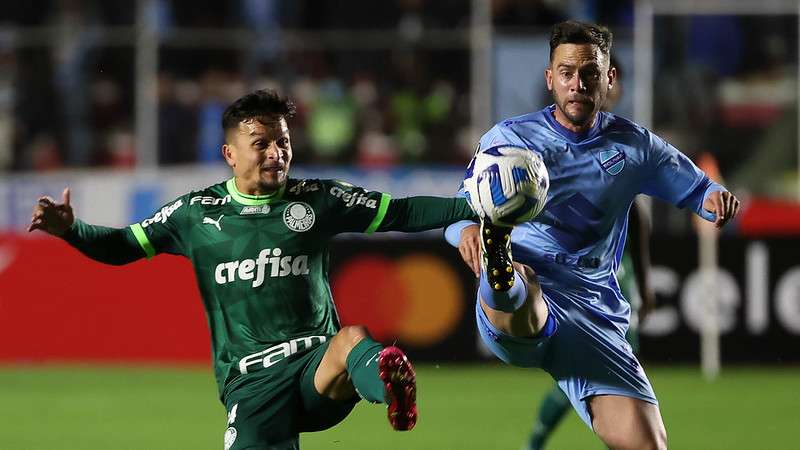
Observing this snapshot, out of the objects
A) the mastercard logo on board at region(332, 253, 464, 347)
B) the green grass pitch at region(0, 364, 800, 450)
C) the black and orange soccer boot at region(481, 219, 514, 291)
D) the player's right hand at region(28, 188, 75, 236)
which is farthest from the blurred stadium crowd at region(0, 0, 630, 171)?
the black and orange soccer boot at region(481, 219, 514, 291)

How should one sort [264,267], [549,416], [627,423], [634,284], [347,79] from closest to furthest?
[627,423] < [264,267] < [549,416] < [634,284] < [347,79]

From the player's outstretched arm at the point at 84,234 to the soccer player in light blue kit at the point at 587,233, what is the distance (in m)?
1.32

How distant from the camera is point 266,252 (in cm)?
568

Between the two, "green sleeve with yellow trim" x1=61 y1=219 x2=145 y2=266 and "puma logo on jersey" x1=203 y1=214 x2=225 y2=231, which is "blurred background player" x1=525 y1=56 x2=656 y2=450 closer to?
"puma logo on jersey" x1=203 y1=214 x2=225 y2=231

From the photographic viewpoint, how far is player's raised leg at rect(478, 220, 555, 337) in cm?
498

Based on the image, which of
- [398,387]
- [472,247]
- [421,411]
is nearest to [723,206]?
[472,247]

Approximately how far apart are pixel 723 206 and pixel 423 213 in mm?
1142

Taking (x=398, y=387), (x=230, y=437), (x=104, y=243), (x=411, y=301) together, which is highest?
(x=104, y=243)

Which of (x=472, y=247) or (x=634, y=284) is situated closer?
(x=472, y=247)

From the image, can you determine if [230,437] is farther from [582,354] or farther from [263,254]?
[582,354]

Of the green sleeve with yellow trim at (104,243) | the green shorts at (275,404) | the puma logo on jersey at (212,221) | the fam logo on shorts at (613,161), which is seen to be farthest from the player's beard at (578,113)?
the green sleeve with yellow trim at (104,243)

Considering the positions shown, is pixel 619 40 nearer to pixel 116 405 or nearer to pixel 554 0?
pixel 554 0

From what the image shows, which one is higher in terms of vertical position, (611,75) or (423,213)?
(611,75)

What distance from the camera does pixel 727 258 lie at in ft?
40.5
